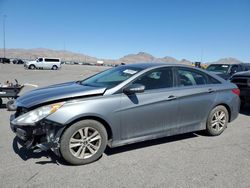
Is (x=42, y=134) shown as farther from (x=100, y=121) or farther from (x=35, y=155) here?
(x=100, y=121)

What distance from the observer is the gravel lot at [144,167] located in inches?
133

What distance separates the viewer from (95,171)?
3.69 metres

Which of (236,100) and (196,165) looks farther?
(236,100)

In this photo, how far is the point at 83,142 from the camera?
12.8 feet

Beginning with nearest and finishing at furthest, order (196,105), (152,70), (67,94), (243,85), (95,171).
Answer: (95,171)
(67,94)
(152,70)
(196,105)
(243,85)

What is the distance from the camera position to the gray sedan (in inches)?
147

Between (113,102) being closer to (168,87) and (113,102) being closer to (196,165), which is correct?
(168,87)

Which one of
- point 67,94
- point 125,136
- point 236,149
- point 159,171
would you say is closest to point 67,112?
point 67,94

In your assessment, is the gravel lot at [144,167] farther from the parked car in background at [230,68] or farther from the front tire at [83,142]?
the parked car in background at [230,68]

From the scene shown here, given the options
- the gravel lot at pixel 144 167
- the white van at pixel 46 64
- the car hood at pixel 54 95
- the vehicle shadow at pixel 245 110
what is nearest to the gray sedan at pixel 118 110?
the car hood at pixel 54 95

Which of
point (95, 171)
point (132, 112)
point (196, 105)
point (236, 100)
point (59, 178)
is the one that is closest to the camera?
point (59, 178)

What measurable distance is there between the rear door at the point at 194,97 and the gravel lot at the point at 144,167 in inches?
17.7

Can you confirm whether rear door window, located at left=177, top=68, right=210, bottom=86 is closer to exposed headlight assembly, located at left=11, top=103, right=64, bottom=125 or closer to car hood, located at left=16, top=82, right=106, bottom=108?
car hood, located at left=16, top=82, right=106, bottom=108

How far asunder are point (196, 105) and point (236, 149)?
1091 mm
